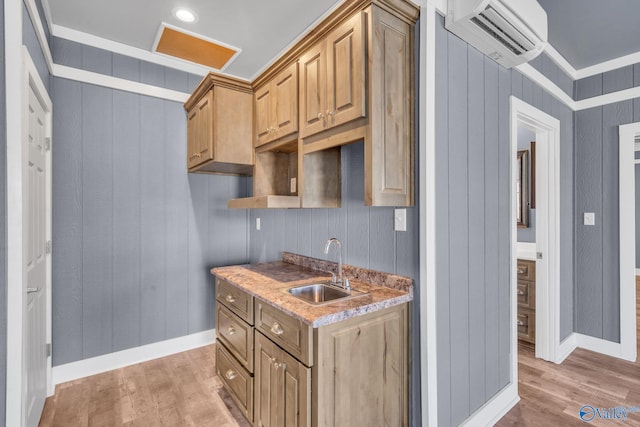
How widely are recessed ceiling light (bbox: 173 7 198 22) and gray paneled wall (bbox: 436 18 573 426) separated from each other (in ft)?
5.48

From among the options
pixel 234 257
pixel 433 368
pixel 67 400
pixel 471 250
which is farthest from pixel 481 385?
pixel 67 400

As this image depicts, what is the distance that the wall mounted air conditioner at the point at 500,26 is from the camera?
162cm

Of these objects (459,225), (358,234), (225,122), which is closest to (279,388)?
(358,234)

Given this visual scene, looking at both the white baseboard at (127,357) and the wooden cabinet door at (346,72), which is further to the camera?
the white baseboard at (127,357)

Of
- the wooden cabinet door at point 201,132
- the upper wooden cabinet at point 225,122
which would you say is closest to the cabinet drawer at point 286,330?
the upper wooden cabinet at point 225,122

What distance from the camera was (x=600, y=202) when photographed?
117 inches

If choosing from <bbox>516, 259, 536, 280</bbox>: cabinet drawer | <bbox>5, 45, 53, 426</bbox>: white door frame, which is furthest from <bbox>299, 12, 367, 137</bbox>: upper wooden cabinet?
<bbox>516, 259, 536, 280</bbox>: cabinet drawer

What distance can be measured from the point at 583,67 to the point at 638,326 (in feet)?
9.43

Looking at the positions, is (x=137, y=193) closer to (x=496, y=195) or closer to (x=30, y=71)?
(x=30, y=71)

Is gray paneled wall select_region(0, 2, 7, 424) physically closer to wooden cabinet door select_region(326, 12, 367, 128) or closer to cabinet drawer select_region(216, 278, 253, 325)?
cabinet drawer select_region(216, 278, 253, 325)

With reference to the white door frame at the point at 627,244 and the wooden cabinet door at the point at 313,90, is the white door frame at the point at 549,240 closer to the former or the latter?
the white door frame at the point at 627,244

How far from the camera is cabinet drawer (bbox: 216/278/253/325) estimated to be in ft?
6.23

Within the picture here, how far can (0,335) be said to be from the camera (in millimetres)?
1283

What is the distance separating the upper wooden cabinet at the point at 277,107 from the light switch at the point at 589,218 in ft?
9.64
